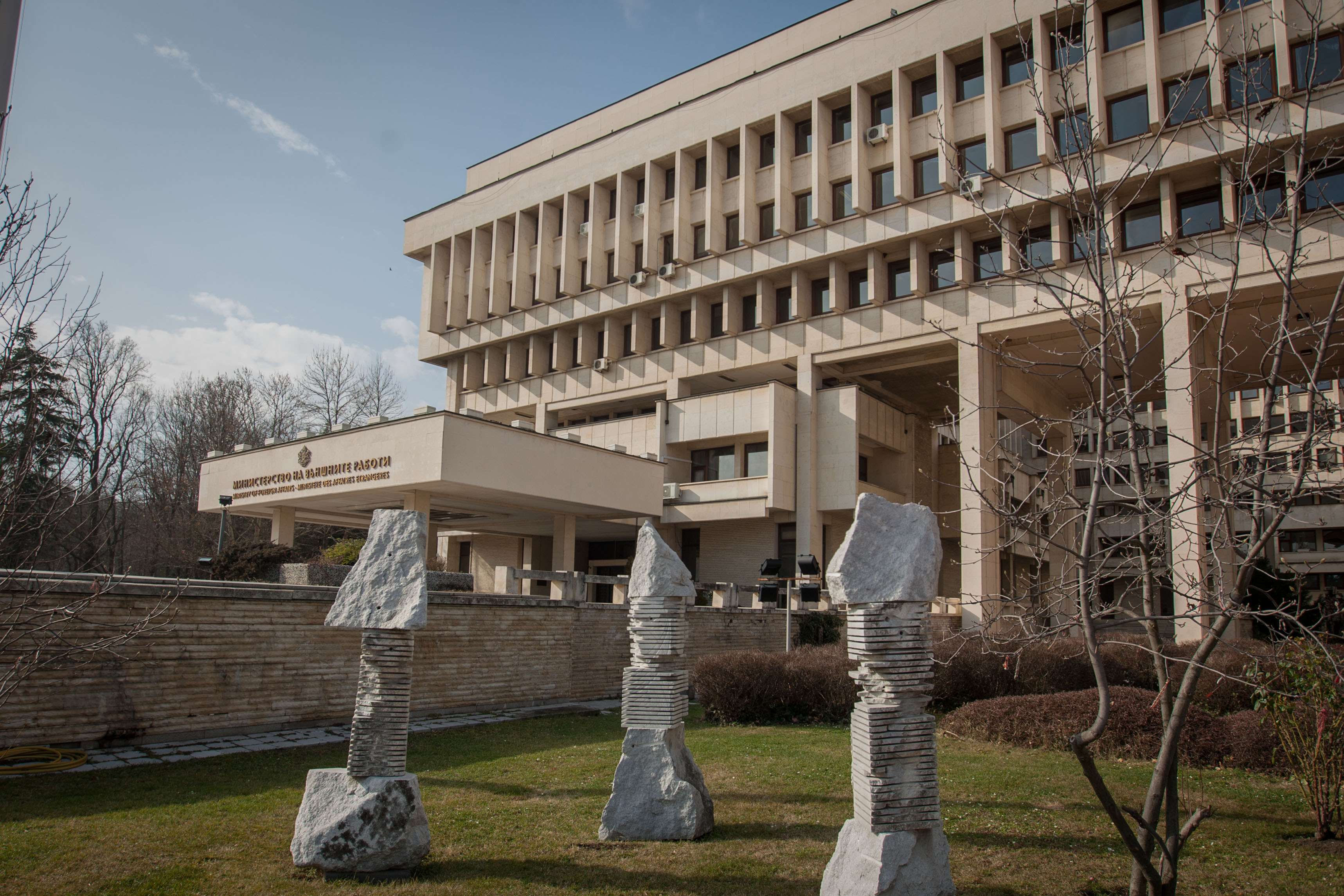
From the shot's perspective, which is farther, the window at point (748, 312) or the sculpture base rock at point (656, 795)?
the window at point (748, 312)

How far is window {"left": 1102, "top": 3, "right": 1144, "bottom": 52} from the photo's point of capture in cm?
2678

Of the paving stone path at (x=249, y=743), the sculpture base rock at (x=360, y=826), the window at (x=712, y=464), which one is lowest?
the paving stone path at (x=249, y=743)

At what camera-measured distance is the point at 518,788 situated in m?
9.79

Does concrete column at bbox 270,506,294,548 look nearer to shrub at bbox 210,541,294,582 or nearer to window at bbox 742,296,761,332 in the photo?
shrub at bbox 210,541,294,582

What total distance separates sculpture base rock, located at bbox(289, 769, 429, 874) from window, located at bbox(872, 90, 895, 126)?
30102 millimetres

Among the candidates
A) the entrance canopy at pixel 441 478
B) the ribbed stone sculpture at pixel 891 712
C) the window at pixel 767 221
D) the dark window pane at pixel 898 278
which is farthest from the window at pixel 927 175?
the ribbed stone sculpture at pixel 891 712

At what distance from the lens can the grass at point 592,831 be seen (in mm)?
6453

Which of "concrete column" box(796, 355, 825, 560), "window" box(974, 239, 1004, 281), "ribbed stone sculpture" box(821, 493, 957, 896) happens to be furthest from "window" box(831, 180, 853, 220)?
"ribbed stone sculpture" box(821, 493, 957, 896)

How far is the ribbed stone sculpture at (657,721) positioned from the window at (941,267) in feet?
75.4

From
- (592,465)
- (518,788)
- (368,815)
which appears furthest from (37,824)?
(592,465)

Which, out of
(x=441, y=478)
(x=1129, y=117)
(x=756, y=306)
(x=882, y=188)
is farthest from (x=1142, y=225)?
(x=441, y=478)

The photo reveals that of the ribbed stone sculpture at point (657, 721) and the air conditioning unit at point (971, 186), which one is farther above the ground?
the air conditioning unit at point (971, 186)

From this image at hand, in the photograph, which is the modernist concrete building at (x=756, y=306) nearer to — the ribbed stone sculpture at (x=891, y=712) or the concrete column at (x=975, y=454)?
the concrete column at (x=975, y=454)

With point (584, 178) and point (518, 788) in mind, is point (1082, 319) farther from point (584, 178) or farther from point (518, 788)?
point (584, 178)
